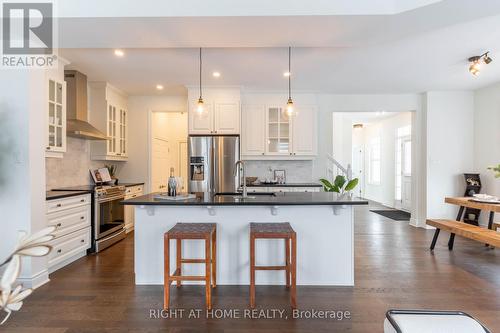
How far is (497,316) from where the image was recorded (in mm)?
2213

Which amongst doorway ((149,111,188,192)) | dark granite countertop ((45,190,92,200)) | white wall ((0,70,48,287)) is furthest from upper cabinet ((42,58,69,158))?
doorway ((149,111,188,192))

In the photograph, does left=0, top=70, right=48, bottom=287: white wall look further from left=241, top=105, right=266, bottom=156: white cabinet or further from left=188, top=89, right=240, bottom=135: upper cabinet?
left=241, top=105, right=266, bottom=156: white cabinet

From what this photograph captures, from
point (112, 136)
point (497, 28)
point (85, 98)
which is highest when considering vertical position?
point (497, 28)

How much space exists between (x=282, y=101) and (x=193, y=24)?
302cm

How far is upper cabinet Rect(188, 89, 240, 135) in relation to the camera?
486 centimetres

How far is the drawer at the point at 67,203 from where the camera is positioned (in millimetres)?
3068

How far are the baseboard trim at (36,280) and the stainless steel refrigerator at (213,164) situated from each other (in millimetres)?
2340

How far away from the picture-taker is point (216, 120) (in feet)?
16.0

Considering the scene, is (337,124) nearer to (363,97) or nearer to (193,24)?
(363,97)

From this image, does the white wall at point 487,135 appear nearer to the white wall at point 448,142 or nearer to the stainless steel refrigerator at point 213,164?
the white wall at point 448,142

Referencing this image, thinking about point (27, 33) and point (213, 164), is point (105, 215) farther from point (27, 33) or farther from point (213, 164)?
point (27, 33)

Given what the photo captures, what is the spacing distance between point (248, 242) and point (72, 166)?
3.30 metres

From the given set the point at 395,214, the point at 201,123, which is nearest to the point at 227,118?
the point at 201,123

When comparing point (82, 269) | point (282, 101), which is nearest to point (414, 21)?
point (282, 101)
